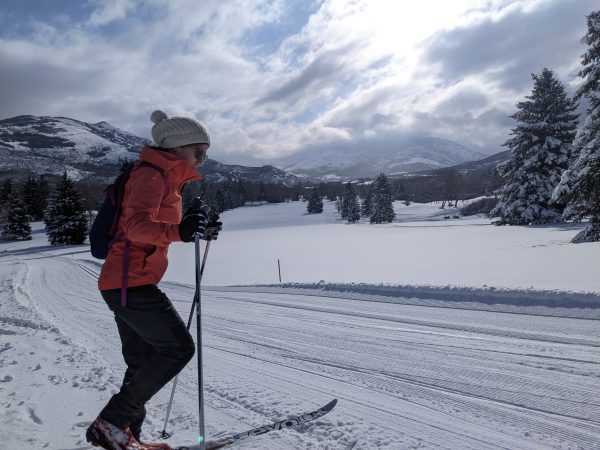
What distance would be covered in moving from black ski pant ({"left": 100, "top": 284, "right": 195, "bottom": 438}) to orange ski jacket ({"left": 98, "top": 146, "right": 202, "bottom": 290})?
0.34 ft

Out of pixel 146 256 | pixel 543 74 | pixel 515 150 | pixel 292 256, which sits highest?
pixel 543 74

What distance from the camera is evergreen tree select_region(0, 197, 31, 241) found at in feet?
161

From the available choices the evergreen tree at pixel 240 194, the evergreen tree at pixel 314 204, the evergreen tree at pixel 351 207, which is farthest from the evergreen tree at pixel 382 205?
the evergreen tree at pixel 240 194

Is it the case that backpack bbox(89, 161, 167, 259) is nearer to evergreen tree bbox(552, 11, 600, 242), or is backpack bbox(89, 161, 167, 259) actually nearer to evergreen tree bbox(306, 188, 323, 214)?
evergreen tree bbox(552, 11, 600, 242)

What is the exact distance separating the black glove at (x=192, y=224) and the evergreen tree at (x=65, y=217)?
4613cm

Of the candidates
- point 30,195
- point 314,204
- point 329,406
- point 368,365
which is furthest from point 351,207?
point 329,406

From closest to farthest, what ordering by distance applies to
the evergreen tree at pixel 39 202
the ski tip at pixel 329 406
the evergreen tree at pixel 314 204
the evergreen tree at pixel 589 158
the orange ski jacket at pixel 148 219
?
the orange ski jacket at pixel 148 219 → the ski tip at pixel 329 406 → the evergreen tree at pixel 589 158 → the evergreen tree at pixel 39 202 → the evergreen tree at pixel 314 204

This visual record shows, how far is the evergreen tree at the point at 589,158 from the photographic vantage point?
12891 mm

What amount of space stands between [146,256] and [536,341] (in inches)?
183

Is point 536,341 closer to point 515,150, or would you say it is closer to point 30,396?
point 30,396

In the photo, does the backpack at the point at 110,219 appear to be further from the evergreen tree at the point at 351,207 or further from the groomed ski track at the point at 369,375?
the evergreen tree at the point at 351,207

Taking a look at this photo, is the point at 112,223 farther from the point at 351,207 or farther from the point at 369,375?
the point at 351,207

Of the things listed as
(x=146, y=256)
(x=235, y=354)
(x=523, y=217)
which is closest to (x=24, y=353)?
(x=235, y=354)

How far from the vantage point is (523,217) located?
24.5 metres
